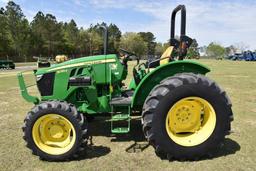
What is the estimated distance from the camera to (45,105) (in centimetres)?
466

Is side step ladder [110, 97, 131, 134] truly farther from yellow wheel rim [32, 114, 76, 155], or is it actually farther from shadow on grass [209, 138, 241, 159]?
shadow on grass [209, 138, 241, 159]

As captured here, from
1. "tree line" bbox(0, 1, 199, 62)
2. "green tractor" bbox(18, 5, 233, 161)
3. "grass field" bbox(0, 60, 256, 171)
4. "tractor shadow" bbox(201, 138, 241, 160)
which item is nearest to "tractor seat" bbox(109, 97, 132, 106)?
"green tractor" bbox(18, 5, 233, 161)

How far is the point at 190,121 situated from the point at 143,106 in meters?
0.84

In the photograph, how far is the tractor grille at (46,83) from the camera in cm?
538

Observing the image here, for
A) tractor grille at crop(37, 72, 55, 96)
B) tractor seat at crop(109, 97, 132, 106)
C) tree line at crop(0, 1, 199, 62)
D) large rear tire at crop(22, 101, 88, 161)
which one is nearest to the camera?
large rear tire at crop(22, 101, 88, 161)

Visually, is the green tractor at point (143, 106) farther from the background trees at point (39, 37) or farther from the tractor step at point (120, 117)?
the background trees at point (39, 37)

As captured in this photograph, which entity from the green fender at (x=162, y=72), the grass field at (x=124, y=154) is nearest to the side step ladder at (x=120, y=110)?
the green fender at (x=162, y=72)

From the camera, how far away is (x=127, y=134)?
19.8 ft

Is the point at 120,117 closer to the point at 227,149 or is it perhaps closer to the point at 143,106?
the point at 143,106

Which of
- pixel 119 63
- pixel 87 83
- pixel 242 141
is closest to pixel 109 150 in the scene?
pixel 87 83

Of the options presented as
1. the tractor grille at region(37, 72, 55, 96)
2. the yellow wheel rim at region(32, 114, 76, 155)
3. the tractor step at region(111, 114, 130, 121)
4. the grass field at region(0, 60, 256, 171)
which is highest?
the tractor grille at region(37, 72, 55, 96)

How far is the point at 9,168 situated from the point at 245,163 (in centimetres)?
369

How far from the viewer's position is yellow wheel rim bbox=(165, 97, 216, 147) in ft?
15.2

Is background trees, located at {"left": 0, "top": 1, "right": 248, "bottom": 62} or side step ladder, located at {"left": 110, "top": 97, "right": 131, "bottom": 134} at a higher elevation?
background trees, located at {"left": 0, "top": 1, "right": 248, "bottom": 62}
